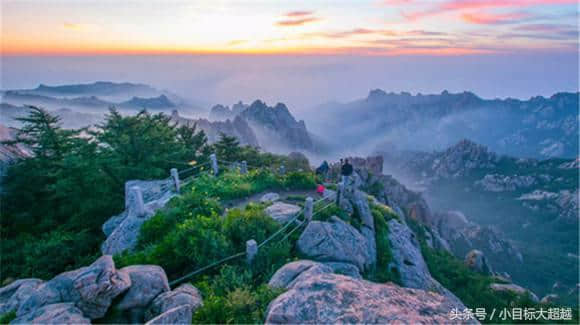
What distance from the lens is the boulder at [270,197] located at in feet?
46.0

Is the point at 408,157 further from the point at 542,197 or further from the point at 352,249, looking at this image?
the point at 352,249

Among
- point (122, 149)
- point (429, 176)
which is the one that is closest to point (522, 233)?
point (429, 176)

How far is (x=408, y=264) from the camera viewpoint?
13.2 meters

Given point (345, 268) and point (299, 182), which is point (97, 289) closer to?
point (345, 268)

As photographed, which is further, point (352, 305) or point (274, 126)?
point (274, 126)

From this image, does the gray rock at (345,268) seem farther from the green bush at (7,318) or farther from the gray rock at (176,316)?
the green bush at (7,318)

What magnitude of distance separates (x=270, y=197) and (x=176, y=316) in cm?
901

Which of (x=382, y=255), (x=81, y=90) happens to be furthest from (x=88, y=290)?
(x=81, y=90)

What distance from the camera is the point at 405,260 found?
13.4 m

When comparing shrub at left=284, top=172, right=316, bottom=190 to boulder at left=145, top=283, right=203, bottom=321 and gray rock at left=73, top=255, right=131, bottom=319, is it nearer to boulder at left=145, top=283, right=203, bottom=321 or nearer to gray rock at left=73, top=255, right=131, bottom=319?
boulder at left=145, top=283, right=203, bottom=321

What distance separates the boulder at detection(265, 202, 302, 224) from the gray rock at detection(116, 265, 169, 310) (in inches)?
194

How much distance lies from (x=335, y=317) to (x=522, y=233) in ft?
351

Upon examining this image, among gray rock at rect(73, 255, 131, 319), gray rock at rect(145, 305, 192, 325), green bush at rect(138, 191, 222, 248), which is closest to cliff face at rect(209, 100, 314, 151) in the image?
green bush at rect(138, 191, 222, 248)

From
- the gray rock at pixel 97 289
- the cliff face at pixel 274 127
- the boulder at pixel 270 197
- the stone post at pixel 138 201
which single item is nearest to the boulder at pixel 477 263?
the boulder at pixel 270 197
